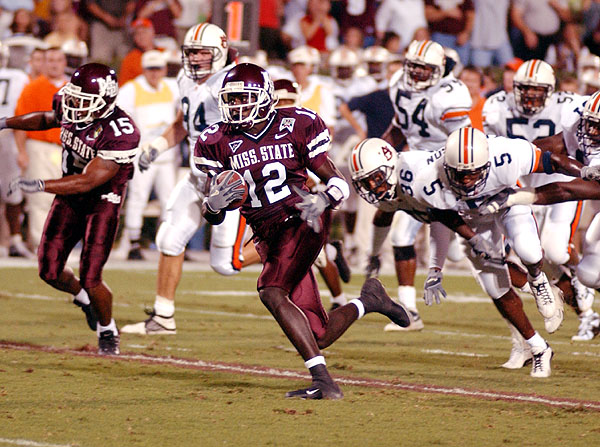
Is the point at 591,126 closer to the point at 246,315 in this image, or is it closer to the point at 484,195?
the point at 484,195

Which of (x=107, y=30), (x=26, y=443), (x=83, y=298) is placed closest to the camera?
(x=26, y=443)

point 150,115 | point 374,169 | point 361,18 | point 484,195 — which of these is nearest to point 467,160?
point 484,195

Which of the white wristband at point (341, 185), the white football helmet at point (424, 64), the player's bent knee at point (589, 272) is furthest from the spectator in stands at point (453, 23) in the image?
the white wristband at point (341, 185)

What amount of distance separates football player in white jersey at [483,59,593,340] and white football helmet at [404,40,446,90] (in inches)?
16.7

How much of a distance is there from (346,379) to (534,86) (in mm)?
2711

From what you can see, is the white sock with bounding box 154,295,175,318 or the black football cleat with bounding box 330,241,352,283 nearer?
the white sock with bounding box 154,295,175,318

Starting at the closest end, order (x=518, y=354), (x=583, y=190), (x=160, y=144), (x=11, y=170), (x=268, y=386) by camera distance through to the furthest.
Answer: (x=268, y=386), (x=583, y=190), (x=518, y=354), (x=160, y=144), (x=11, y=170)

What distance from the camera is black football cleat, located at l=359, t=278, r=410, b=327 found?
5.65 m

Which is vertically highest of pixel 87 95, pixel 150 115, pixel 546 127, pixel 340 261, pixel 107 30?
pixel 87 95

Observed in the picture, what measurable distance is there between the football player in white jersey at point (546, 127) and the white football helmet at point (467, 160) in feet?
5.15

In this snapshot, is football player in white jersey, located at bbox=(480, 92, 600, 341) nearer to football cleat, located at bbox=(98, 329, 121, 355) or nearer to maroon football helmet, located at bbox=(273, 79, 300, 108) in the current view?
maroon football helmet, located at bbox=(273, 79, 300, 108)

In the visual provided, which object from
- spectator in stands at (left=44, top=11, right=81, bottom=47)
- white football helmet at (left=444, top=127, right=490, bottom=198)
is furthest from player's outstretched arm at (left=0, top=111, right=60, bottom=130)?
spectator in stands at (left=44, top=11, right=81, bottom=47)

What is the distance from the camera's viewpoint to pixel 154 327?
7.42 metres

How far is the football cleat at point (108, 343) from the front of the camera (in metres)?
6.50
